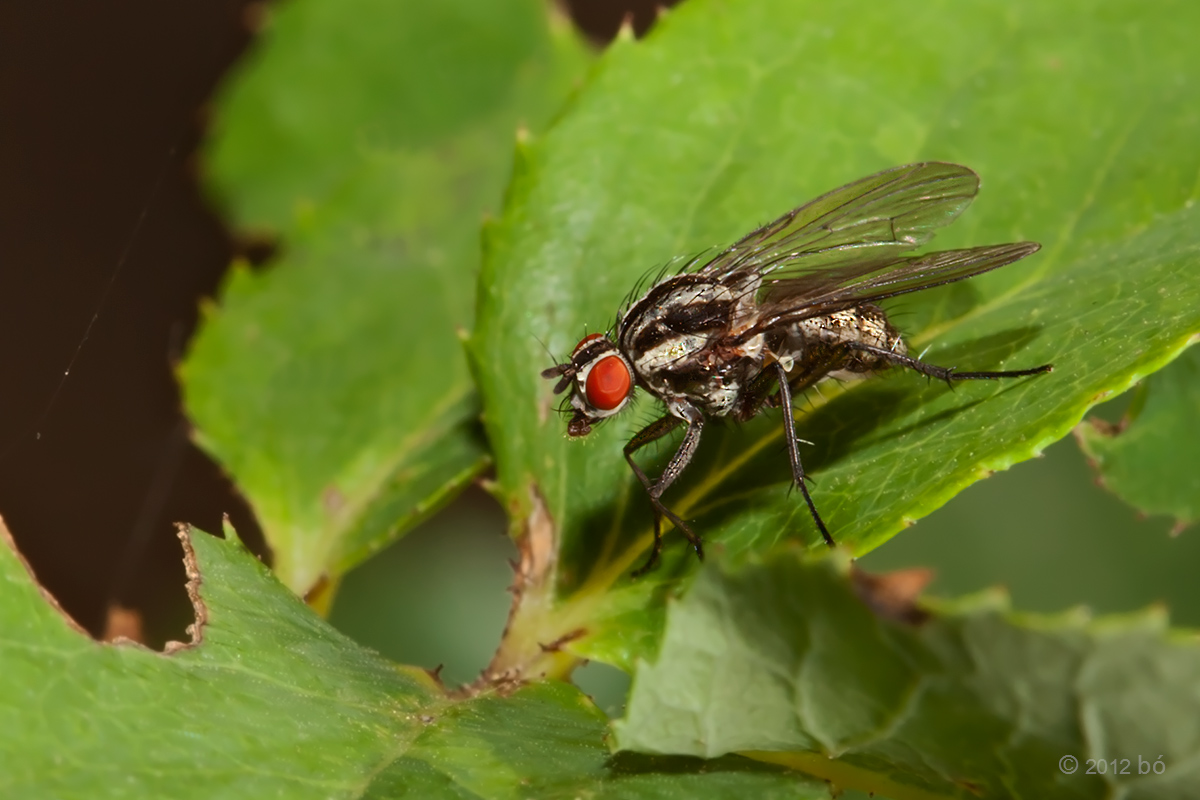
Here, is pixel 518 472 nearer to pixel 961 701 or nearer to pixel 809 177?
pixel 809 177

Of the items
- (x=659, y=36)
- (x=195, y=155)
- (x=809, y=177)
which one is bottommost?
(x=809, y=177)

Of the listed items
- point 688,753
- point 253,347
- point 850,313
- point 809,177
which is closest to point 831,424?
point 850,313

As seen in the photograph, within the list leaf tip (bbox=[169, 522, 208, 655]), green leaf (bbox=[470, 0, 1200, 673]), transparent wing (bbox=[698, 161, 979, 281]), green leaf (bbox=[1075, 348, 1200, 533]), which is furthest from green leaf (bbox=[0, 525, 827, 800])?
green leaf (bbox=[1075, 348, 1200, 533])

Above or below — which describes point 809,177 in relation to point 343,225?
below

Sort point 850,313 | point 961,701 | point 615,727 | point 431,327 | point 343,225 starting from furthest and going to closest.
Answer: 1. point 343,225
2. point 431,327
3. point 850,313
4. point 615,727
5. point 961,701

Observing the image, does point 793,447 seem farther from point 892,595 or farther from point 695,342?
point 892,595

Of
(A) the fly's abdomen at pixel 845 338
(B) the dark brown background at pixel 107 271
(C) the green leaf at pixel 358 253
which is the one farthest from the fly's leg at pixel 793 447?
(B) the dark brown background at pixel 107 271

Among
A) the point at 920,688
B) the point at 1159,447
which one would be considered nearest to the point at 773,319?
the point at 1159,447

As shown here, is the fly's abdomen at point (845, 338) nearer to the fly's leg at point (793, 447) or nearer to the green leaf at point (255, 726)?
the fly's leg at point (793, 447)
